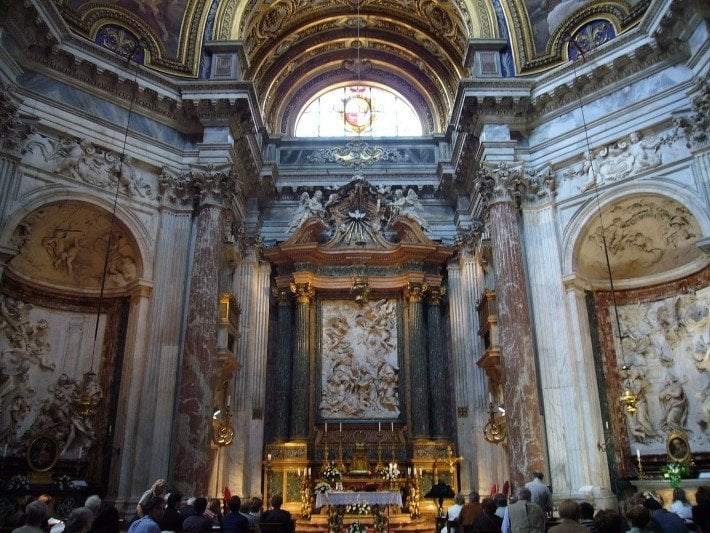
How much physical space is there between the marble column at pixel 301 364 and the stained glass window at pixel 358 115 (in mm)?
5825

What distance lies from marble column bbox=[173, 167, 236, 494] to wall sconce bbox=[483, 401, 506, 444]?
252 inches

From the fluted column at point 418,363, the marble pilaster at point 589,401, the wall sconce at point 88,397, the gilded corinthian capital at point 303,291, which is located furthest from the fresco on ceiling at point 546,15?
the wall sconce at point 88,397

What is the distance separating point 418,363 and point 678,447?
681cm

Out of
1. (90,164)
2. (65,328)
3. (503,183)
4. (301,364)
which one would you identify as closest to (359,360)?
Result: (301,364)

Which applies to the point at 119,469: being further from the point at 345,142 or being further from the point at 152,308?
the point at 345,142

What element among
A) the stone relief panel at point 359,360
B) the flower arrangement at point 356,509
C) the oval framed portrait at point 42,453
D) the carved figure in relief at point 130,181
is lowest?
the flower arrangement at point 356,509

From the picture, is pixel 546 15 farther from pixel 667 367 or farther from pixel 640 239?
pixel 667 367

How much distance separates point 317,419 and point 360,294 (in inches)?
147

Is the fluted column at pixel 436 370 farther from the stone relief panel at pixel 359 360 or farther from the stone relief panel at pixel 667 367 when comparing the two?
the stone relief panel at pixel 667 367

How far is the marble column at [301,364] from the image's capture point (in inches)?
651

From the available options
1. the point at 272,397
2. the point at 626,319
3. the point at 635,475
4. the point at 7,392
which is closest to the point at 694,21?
the point at 626,319

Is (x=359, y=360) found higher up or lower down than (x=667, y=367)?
higher up

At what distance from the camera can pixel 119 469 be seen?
12289 mm

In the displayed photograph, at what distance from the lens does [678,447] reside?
40.0 feet
